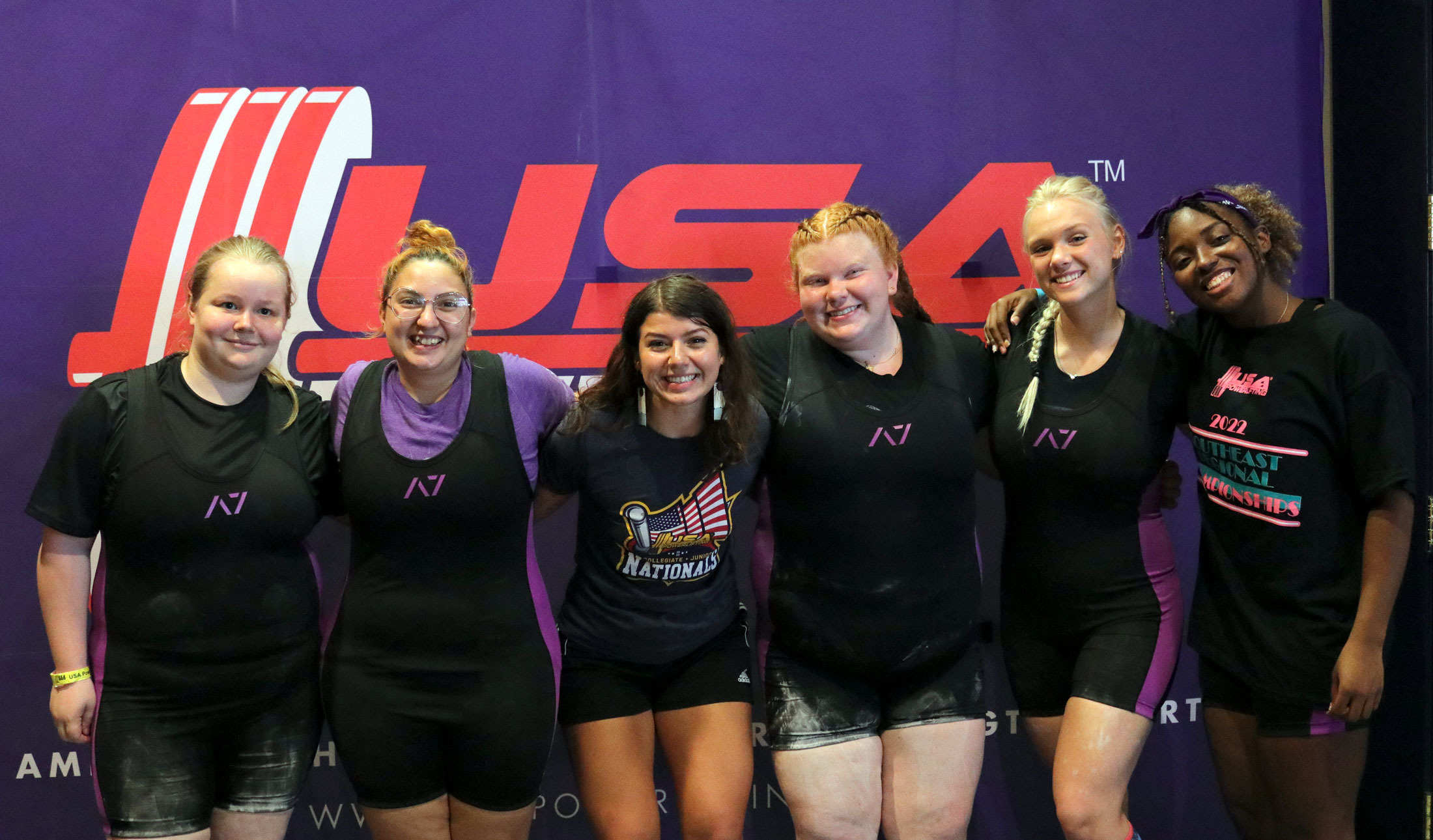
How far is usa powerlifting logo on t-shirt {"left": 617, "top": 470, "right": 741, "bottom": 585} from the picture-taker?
2.27 m

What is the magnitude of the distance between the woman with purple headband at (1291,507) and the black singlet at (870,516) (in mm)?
605

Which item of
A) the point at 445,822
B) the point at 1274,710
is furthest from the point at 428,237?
the point at 1274,710

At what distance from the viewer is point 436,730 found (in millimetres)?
2205

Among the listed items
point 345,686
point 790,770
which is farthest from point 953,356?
point 345,686

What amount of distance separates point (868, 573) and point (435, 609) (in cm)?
102

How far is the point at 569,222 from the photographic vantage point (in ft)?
9.45

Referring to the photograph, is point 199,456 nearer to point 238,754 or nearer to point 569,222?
point 238,754

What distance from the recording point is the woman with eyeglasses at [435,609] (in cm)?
219

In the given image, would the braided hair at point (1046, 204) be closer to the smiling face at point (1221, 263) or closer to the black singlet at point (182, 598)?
the smiling face at point (1221, 263)

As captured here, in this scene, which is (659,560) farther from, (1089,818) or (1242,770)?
(1242,770)

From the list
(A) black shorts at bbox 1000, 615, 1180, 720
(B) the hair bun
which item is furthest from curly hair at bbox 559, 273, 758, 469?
(A) black shorts at bbox 1000, 615, 1180, 720

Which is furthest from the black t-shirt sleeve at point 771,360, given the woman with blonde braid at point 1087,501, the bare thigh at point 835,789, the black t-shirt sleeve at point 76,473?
the black t-shirt sleeve at point 76,473

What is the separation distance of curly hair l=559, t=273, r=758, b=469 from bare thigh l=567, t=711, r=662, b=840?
668mm

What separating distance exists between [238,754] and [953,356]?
6.45 feet
